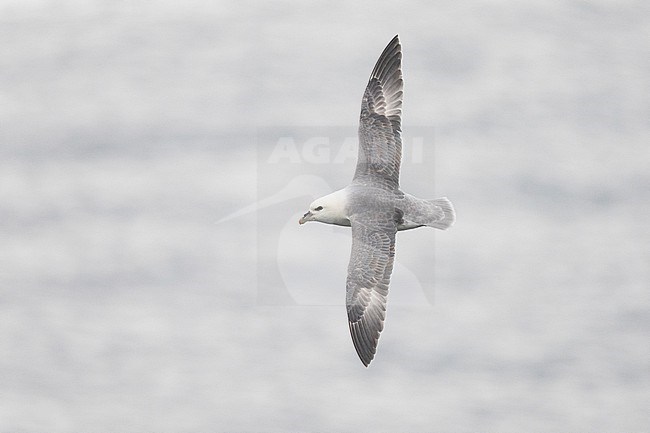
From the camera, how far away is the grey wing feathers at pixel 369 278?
14.2 m

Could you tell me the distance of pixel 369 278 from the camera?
1425 cm

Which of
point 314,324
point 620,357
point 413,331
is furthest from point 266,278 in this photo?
point 620,357

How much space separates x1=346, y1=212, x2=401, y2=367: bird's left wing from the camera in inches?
560

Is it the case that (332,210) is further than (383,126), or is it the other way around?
(383,126)

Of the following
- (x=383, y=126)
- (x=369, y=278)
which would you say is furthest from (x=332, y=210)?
(x=383, y=126)

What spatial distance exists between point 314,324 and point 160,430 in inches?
226

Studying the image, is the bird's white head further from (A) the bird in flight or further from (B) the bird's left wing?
(B) the bird's left wing

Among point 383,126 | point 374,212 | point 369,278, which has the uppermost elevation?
point 383,126

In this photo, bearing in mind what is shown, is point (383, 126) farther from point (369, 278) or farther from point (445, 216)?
point (369, 278)

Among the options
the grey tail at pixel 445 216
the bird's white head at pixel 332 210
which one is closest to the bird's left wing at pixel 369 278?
the bird's white head at pixel 332 210

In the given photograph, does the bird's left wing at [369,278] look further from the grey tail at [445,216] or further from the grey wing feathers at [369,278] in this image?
the grey tail at [445,216]

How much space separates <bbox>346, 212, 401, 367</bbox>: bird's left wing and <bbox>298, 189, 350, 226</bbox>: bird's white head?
34 centimetres

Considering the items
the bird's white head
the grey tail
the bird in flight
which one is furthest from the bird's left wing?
the grey tail

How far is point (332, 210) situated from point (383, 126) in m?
1.47
